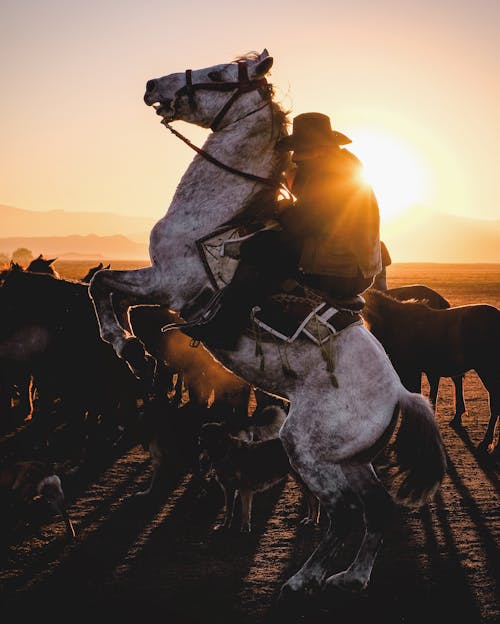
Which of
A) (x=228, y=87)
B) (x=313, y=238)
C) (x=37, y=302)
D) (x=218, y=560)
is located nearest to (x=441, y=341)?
(x=218, y=560)

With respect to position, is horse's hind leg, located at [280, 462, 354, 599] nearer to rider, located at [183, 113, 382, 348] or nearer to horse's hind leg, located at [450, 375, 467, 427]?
rider, located at [183, 113, 382, 348]

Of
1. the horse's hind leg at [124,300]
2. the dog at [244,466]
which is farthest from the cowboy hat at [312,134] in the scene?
the dog at [244,466]

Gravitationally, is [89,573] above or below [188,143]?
below

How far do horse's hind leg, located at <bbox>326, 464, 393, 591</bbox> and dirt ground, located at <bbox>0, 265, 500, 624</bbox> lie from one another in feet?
1.92

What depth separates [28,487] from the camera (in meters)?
7.04

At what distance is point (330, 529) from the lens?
511 centimetres

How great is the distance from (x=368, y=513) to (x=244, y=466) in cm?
250

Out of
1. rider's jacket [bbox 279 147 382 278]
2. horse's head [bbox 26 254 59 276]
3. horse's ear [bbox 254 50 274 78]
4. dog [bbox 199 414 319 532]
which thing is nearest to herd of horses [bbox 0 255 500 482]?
dog [bbox 199 414 319 532]

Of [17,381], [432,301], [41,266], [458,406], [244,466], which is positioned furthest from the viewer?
[432,301]

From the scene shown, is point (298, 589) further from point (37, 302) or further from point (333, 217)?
point (37, 302)

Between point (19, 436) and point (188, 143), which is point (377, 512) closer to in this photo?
point (188, 143)

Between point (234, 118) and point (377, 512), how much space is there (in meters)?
3.06

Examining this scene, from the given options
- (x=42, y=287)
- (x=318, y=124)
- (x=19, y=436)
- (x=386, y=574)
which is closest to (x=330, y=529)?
(x=386, y=574)

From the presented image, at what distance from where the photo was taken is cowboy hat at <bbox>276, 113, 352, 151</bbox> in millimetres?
4922
